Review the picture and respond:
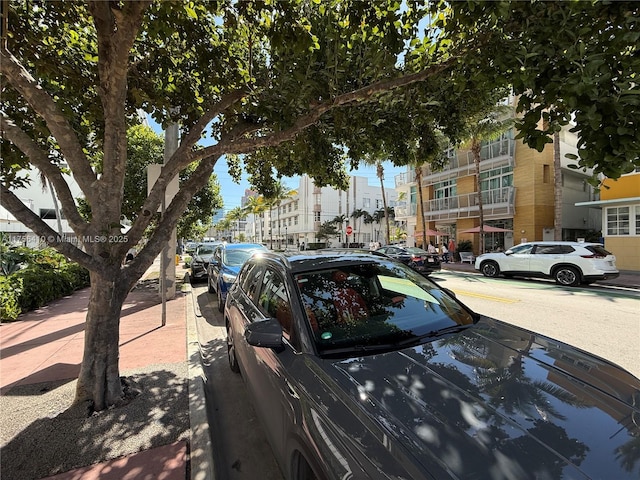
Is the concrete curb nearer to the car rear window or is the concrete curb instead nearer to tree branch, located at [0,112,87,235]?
tree branch, located at [0,112,87,235]

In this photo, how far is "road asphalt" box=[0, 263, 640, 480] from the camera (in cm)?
260

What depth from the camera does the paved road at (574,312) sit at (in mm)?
5184

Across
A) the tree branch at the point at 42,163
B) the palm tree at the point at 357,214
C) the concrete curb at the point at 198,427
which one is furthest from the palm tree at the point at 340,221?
the tree branch at the point at 42,163

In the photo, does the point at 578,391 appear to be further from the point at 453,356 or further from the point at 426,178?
the point at 426,178

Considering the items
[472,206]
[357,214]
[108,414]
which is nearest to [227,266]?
[108,414]

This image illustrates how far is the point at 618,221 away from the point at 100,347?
70.6ft

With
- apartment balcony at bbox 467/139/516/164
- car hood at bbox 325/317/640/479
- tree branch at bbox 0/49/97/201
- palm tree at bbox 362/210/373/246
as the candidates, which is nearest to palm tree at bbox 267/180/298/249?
tree branch at bbox 0/49/97/201

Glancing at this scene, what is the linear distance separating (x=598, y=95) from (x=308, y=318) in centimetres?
250

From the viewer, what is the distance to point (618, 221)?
54.0 feet

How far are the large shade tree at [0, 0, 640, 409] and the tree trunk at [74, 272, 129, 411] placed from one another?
0.01 metres

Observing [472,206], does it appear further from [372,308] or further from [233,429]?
[233,429]

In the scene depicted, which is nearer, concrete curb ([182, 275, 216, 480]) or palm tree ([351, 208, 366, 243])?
concrete curb ([182, 275, 216, 480])

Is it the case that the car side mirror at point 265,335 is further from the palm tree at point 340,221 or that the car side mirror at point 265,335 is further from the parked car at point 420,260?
the palm tree at point 340,221

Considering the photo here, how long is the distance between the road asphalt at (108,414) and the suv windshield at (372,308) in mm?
1470
